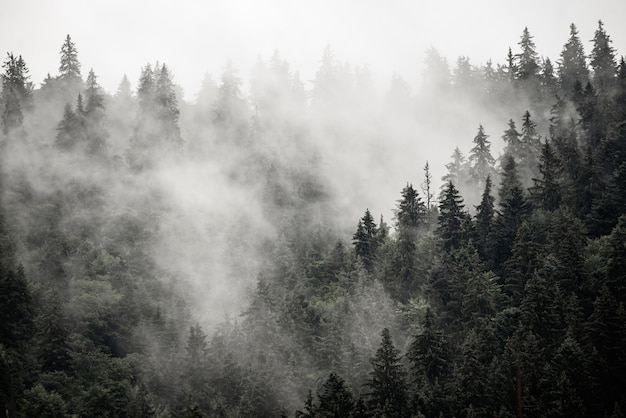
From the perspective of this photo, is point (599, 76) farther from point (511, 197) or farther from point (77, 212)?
point (77, 212)

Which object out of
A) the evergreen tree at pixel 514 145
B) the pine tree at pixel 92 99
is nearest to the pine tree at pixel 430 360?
the evergreen tree at pixel 514 145

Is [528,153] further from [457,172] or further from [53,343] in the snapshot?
[53,343]

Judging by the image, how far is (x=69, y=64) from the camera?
12425cm

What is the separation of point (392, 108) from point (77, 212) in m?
66.8

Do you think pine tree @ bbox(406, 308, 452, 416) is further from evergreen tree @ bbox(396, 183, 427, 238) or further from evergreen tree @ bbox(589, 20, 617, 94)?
evergreen tree @ bbox(589, 20, 617, 94)

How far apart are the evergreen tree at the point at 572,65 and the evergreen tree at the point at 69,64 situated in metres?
89.8

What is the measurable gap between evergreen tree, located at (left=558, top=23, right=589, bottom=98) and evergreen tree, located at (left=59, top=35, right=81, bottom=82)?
8985 centimetres

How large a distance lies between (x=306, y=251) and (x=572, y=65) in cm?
6047

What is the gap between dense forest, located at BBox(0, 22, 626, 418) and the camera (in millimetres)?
61000

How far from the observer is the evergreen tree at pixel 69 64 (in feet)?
403

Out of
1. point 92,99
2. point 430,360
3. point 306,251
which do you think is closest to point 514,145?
point 306,251

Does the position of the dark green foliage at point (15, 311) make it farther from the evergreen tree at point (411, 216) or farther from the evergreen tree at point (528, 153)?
the evergreen tree at point (528, 153)

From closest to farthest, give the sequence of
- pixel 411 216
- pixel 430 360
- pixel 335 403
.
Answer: pixel 335 403
pixel 430 360
pixel 411 216

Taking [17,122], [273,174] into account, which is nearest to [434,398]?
[273,174]
